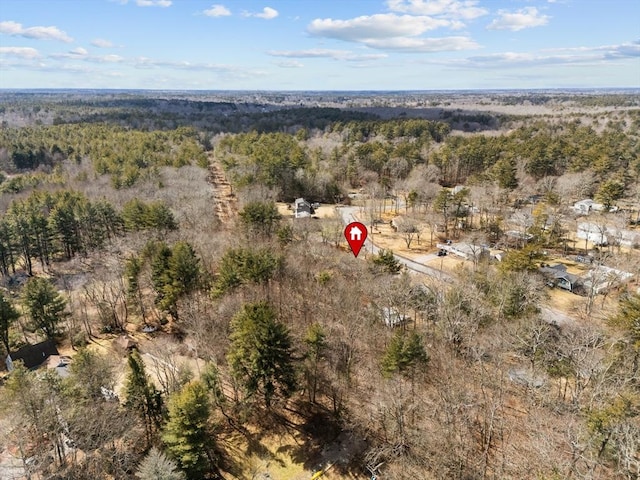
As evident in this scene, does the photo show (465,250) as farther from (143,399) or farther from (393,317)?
(143,399)

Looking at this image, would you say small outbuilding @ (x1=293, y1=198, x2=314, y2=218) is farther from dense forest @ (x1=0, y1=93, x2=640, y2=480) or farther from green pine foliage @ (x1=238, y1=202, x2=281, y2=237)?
green pine foliage @ (x1=238, y1=202, x2=281, y2=237)

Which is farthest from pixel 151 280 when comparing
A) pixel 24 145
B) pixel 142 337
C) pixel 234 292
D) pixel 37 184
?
pixel 24 145

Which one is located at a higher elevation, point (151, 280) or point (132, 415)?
point (151, 280)

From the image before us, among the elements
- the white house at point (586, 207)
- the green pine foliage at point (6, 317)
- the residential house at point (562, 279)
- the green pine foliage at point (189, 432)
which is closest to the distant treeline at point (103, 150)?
the green pine foliage at point (6, 317)

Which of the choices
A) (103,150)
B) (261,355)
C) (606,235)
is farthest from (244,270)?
(103,150)

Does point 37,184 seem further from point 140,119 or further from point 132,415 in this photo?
point 140,119

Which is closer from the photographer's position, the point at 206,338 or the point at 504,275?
the point at 206,338

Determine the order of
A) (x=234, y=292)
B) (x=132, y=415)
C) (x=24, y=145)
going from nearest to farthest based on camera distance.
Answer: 1. (x=132, y=415)
2. (x=234, y=292)
3. (x=24, y=145)
